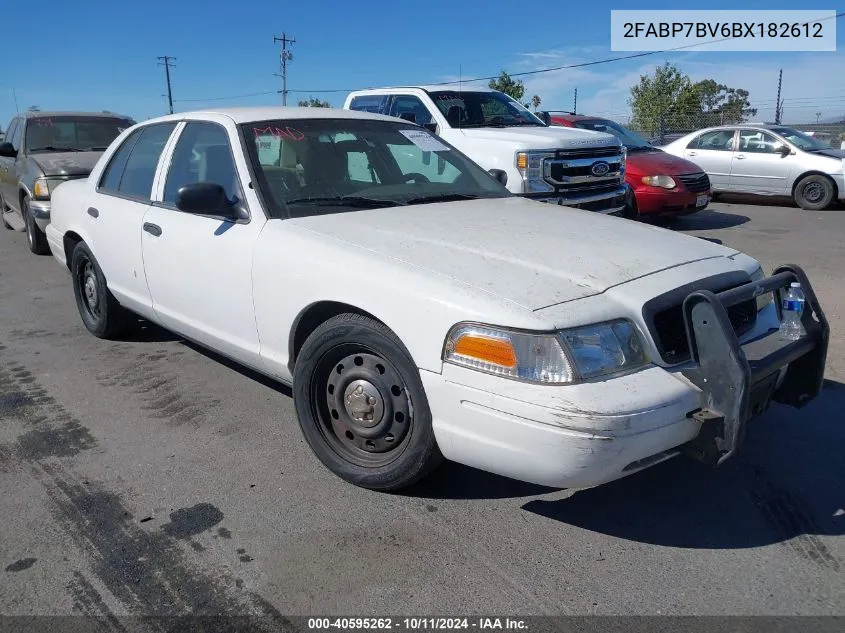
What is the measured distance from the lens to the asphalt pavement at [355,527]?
→ 2.53 m

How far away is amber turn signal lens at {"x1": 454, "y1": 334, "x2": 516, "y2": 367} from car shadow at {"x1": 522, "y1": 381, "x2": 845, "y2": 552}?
33.7 inches

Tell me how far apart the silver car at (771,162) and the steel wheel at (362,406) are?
11.8 m

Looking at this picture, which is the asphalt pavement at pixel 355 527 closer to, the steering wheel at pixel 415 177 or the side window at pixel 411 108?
the steering wheel at pixel 415 177

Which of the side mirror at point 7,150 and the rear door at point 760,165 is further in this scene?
the rear door at point 760,165

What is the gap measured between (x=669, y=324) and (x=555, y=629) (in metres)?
1.19

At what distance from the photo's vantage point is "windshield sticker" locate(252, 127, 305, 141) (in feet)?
12.9

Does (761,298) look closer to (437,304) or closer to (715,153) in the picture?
(437,304)

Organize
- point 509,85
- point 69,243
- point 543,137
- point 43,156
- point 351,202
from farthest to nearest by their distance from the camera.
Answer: point 509,85 → point 43,156 → point 543,137 → point 69,243 → point 351,202

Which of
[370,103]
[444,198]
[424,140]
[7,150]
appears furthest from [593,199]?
[7,150]

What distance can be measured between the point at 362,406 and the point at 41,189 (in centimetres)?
707

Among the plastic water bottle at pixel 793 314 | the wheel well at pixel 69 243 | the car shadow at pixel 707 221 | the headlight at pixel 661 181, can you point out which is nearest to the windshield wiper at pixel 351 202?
the plastic water bottle at pixel 793 314

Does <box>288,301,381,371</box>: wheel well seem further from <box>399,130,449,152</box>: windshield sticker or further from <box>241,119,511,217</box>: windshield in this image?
<box>399,130,449,152</box>: windshield sticker

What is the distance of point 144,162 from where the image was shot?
466 centimetres

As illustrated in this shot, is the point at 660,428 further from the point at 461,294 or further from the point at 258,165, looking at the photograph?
the point at 258,165
